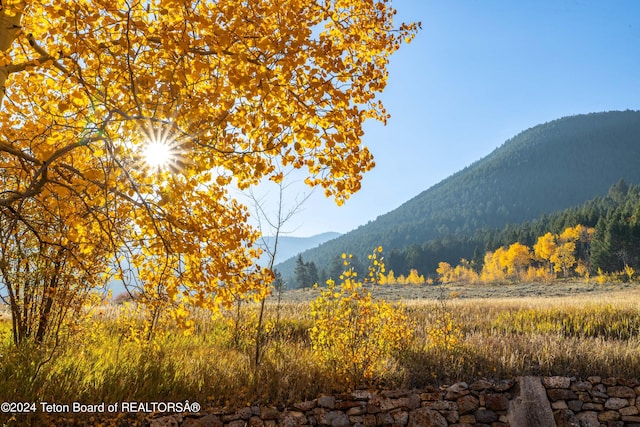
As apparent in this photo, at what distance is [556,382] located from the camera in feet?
19.5

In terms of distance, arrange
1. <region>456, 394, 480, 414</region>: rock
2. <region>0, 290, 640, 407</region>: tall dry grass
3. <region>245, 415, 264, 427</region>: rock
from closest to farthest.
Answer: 1. <region>0, 290, 640, 407</region>: tall dry grass
2. <region>245, 415, 264, 427</region>: rock
3. <region>456, 394, 480, 414</region>: rock

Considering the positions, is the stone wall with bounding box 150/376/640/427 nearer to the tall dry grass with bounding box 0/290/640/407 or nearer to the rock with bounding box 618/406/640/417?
the rock with bounding box 618/406/640/417

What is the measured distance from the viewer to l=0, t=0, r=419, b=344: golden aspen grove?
2.59 m

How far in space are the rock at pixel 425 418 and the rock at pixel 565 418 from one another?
188 cm

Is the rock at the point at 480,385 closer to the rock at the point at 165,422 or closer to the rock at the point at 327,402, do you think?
the rock at the point at 327,402

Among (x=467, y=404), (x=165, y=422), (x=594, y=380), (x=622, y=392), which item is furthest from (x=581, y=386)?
(x=165, y=422)

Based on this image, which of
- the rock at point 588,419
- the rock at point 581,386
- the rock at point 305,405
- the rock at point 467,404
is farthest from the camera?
the rock at point 581,386

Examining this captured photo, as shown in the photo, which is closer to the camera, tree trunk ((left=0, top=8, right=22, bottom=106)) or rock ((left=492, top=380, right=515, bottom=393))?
tree trunk ((left=0, top=8, right=22, bottom=106))

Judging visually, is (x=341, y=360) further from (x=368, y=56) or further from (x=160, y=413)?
(x=368, y=56)

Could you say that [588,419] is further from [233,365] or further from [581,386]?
[233,365]

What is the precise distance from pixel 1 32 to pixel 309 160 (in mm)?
2482

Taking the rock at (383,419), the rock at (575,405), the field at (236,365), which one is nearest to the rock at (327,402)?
the field at (236,365)

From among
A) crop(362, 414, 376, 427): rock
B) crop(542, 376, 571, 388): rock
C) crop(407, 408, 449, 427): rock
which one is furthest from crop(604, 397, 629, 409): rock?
crop(362, 414, 376, 427): rock

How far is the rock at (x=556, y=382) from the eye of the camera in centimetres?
592
